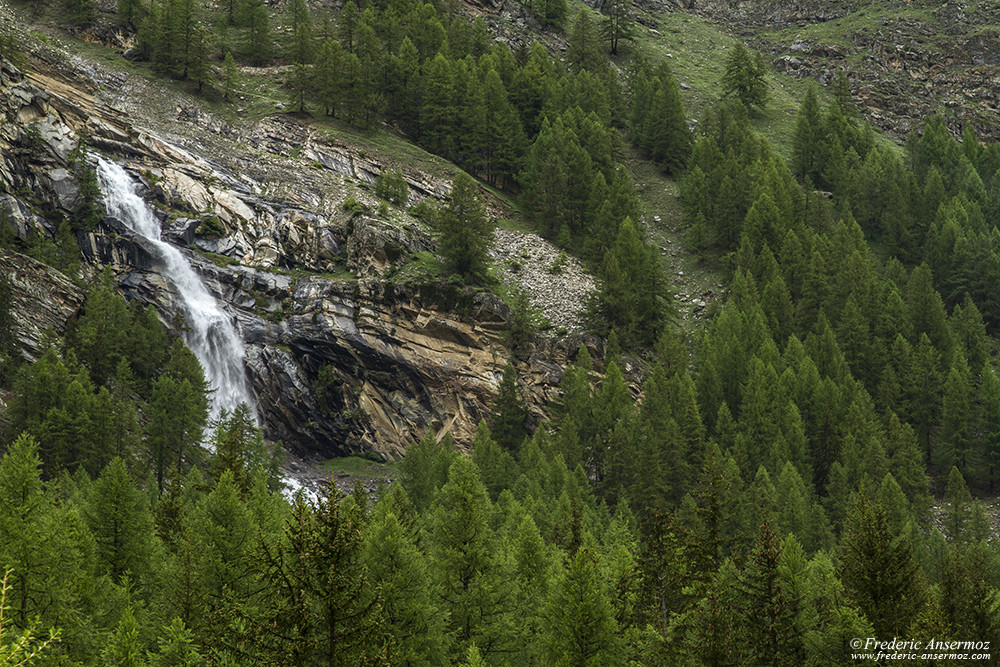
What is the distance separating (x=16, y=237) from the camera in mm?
69250

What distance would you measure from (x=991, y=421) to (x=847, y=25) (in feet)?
396

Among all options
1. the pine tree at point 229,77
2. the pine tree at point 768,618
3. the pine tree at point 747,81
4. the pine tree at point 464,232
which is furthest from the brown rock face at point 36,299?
the pine tree at point 747,81

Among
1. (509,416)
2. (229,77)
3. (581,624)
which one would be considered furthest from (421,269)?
(581,624)

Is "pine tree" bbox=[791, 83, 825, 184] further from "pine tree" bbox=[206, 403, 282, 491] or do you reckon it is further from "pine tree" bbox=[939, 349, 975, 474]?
"pine tree" bbox=[206, 403, 282, 491]

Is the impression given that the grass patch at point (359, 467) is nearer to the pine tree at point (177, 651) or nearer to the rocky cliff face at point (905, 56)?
the pine tree at point (177, 651)

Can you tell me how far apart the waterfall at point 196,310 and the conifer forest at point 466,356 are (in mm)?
309

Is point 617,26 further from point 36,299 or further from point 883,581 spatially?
point 883,581

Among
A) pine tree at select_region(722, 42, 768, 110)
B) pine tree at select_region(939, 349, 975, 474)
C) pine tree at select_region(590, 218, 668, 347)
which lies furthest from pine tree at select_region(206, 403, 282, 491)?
pine tree at select_region(722, 42, 768, 110)

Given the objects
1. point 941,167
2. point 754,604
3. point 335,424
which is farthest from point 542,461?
point 941,167

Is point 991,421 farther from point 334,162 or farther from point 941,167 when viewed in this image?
point 334,162

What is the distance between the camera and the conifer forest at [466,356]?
29.9 meters

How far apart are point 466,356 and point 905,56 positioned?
120915 millimetres

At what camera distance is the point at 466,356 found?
258 ft

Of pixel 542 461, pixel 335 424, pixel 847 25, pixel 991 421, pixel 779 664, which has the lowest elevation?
pixel 335 424
